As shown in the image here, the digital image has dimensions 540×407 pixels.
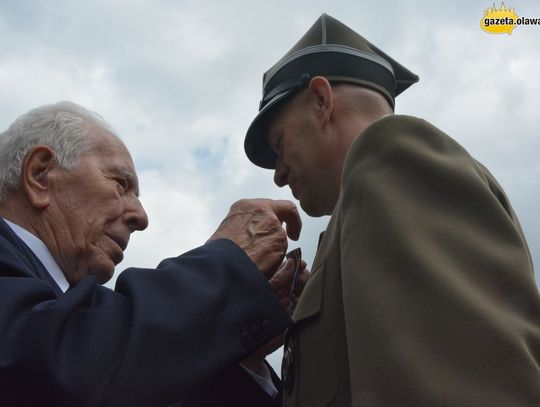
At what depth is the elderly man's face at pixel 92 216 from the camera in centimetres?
298

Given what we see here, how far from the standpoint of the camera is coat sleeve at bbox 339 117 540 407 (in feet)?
4.99

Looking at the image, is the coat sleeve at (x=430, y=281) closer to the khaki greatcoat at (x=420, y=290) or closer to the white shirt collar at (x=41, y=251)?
the khaki greatcoat at (x=420, y=290)

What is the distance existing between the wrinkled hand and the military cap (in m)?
0.63

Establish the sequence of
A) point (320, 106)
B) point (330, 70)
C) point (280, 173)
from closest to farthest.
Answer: point (320, 106) → point (330, 70) → point (280, 173)

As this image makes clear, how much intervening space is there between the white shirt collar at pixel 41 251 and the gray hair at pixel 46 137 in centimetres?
25

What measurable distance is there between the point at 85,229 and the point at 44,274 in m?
0.41

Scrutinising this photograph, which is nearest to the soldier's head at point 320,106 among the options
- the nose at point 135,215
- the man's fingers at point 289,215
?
the man's fingers at point 289,215

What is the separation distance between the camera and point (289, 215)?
2.85 m

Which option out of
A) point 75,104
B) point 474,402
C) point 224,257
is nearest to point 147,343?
point 224,257

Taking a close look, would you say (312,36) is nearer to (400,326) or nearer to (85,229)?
(85,229)

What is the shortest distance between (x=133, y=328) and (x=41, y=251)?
934 mm

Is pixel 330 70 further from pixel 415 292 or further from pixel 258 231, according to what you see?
pixel 415 292

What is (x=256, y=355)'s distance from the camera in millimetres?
3139

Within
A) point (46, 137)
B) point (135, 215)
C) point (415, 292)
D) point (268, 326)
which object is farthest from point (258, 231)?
point (46, 137)
